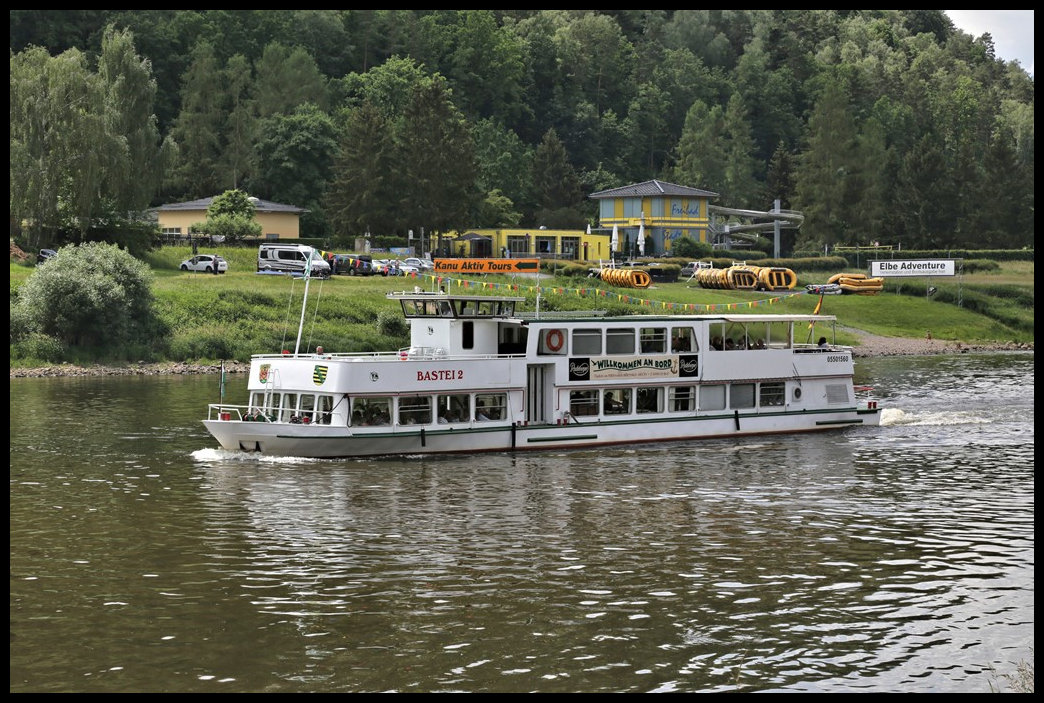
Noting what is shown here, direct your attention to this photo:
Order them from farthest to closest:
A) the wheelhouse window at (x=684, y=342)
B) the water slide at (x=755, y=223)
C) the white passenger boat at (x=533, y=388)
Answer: the water slide at (x=755, y=223)
the wheelhouse window at (x=684, y=342)
the white passenger boat at (x=533, y=388)

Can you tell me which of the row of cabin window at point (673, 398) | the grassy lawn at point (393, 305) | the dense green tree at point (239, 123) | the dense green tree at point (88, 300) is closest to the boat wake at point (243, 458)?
the row of cabin window at point (673, 398)

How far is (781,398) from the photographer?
53438 mm

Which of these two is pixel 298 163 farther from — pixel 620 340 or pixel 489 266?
pixel 620 340

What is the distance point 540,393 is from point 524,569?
1917cm

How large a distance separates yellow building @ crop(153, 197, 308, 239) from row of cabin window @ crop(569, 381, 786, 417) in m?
78.0

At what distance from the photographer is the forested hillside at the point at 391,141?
325ft

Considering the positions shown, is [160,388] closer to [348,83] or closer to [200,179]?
[200,179]

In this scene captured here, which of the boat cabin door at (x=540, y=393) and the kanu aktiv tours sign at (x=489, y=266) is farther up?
the kanu aktiv tours sign at (x=489, y=266)

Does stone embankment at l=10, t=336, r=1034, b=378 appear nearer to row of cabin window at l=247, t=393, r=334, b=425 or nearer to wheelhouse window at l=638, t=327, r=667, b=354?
row of cabin window at l=247, t=393, r=334, b=425

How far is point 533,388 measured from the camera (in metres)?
48.3

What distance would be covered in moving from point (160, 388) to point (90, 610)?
142 ft

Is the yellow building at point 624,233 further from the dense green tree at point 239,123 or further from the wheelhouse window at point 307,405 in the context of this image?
the wheelhouse window at point 307,405

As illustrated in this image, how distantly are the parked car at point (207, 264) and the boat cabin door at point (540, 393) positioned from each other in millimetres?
58586

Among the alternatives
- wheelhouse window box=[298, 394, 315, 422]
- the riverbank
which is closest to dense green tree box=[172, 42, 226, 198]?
the riverbank
